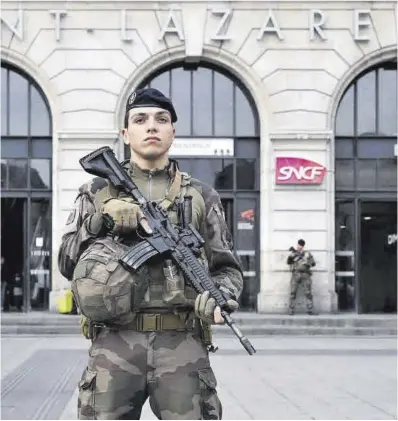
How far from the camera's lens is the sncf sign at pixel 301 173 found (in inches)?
811

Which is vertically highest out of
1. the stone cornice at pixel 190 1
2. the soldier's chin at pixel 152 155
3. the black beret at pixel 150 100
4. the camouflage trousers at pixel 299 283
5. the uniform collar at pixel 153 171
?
the stone cornice at pixel 190 1

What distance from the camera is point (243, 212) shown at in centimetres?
2138

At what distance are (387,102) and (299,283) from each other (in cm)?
551

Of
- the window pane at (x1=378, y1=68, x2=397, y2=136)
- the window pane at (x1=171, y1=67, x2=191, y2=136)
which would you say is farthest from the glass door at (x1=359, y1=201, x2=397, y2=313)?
the window pane at (x1=171, y1=67, x2=191, y2=136)

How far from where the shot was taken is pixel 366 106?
21484mm

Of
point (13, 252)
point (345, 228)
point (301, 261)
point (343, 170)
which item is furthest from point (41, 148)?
point (345, 228)

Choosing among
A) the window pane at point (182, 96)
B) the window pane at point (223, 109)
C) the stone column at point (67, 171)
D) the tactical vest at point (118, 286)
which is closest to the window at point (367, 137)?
the window pane at point (223, 109)

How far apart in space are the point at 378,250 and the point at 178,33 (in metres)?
7.73

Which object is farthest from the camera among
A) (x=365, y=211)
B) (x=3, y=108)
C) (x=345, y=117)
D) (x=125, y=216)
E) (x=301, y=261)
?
(x=345, y=117)

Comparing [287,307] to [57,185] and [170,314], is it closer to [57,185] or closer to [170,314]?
[57,185]

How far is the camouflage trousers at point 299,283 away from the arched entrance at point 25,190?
636cm

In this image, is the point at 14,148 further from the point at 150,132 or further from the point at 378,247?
the point at 150,132

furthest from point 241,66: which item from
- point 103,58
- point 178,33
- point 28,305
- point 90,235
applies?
point 90,235

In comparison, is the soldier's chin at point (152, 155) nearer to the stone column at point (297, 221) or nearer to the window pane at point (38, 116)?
the stone column at point (297, 221)
